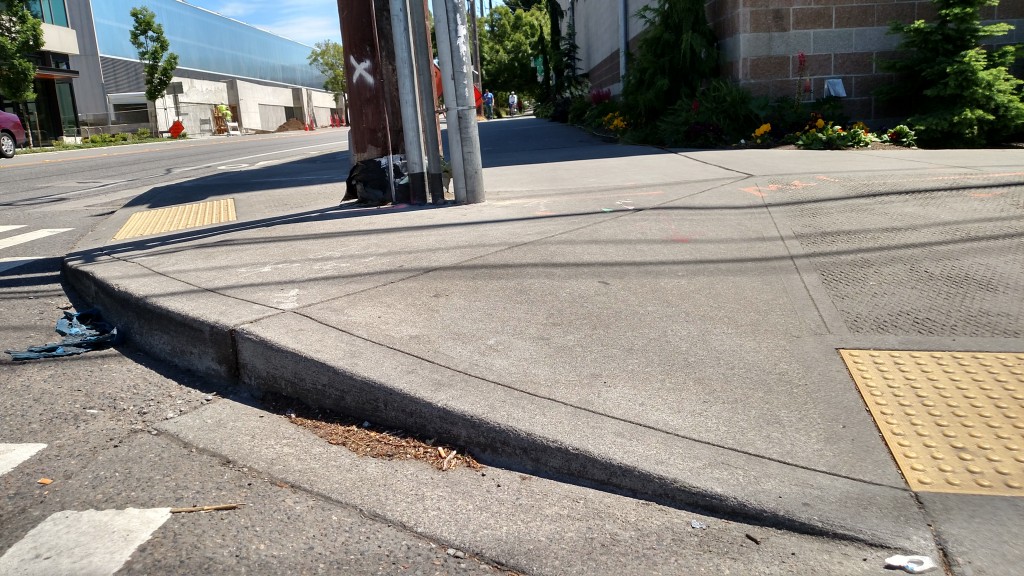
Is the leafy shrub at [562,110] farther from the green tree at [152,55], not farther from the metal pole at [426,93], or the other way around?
the green tree at [152,55]

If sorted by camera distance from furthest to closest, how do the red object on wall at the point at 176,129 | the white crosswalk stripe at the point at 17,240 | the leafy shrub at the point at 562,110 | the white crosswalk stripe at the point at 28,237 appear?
the red object on wall at the point at 176,129 < the leafy shrub at the point at 562,110 < the white crosswalk stripe at the point at 28,237 < the white crosswalk stripe at the point at 17,240

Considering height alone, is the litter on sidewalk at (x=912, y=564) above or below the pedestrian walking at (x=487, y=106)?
below

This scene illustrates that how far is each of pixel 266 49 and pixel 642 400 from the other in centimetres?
9117

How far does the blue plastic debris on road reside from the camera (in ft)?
14.4

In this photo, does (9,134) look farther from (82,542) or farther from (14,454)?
(82,542)

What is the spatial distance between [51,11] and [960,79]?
162 ft

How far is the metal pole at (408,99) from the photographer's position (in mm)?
6984

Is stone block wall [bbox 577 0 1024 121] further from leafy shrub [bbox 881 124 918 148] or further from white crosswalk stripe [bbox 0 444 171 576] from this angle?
white crosswalk stripe [bbox 0 444 171 576]

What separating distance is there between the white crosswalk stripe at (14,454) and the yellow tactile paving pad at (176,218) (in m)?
4.15

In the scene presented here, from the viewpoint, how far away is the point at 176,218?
8.26 m

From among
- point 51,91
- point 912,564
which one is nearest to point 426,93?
point 912,564

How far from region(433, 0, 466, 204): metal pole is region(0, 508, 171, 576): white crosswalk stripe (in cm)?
505

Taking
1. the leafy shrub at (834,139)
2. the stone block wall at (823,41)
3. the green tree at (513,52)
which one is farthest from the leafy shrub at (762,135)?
the green tree at (513,52)

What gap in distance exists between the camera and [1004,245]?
509cm
